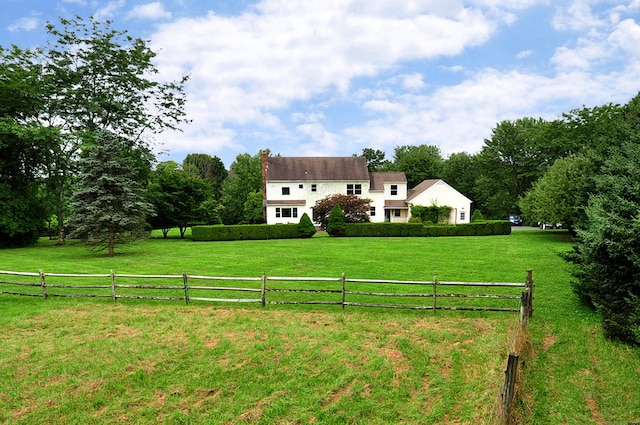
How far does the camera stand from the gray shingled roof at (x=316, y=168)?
44094 mm

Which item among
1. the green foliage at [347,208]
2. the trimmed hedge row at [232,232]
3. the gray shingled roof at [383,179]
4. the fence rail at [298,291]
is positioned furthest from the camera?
the gray shingled roof at [383,179]

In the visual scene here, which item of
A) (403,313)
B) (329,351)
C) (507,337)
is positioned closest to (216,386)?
(329,351)

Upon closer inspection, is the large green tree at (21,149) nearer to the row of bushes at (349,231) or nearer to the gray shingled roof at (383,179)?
the row of bushes at (349,231)

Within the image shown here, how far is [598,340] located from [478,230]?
84.3ft

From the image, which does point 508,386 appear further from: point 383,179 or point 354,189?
point 383,179

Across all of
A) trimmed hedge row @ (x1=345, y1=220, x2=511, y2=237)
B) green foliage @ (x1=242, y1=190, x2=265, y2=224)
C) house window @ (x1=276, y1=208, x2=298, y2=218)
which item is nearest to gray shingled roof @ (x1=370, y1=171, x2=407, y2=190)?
house window @ (x1=276, y1=208, x2=298, y2=218)

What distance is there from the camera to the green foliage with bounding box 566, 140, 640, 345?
826 cm

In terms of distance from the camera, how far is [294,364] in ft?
25.5

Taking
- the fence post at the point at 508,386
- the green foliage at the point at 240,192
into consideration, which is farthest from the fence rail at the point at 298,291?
the green foliage at the point at 240,192

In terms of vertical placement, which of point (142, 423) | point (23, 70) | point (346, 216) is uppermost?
point (23, 70)

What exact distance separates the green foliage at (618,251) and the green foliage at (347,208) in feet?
90.9

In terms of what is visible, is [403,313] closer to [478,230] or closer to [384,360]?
[384,360]

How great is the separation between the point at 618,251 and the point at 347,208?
2929cm

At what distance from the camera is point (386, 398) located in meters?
6.59
